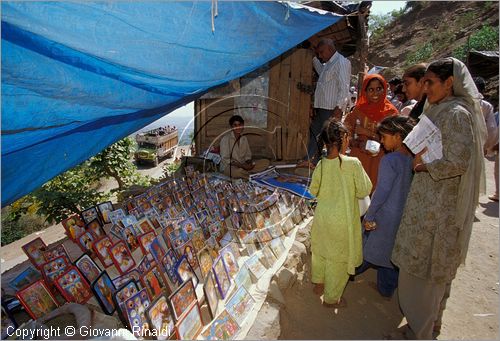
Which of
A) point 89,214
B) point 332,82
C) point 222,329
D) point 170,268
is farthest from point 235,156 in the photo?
point 222,329

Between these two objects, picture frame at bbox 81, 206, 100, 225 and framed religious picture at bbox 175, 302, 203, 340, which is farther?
picture frame at bbox 81, 206, 100, 225

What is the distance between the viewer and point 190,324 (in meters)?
1.67

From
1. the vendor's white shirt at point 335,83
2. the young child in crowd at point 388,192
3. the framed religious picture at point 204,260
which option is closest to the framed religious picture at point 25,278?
the framed religious picture at point 204,260

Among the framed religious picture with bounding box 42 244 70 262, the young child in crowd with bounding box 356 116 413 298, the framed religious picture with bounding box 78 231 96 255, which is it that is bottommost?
the framed religious picture with bounding box 78 231 96 255

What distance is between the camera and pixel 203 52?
226 centimetres

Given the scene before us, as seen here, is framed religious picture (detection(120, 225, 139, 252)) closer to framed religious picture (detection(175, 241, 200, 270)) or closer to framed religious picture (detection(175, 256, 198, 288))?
framed religious picture (detection(175, 241, 200, 270))

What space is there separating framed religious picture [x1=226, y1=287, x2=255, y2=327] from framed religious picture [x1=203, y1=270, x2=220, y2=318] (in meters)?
0.10

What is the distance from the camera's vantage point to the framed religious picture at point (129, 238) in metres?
2.34

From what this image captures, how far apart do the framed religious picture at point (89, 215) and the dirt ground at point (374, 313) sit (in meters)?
1.70

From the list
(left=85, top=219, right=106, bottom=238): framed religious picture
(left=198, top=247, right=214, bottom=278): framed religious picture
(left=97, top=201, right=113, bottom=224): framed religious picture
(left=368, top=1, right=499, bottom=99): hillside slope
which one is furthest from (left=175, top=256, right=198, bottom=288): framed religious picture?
(left=368, top=1, right=499, bottom=99): hillside slope

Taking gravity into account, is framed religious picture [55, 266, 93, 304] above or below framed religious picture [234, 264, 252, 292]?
above

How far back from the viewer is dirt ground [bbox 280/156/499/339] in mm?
2121

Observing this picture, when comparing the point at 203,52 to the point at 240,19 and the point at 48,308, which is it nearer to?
the point at 240,19

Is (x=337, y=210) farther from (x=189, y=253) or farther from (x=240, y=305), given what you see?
(x=189, y=253)
